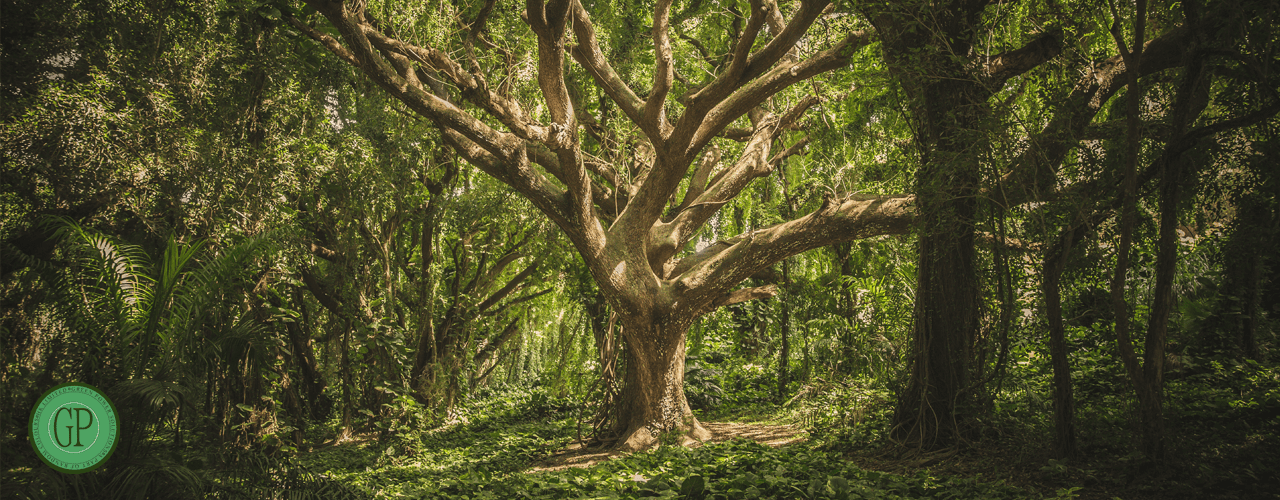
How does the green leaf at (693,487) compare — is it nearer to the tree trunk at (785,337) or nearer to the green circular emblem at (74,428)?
the green circular emblem at (74,428)

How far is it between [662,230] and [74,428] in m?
5.74

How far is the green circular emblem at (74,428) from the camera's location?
2666mm

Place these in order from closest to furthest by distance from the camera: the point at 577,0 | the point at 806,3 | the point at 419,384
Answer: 1. the point at 806,3
2. the point at 577,0
3. the point at 419,384

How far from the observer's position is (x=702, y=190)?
331 inches

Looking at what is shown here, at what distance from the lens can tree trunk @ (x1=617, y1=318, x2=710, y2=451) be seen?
6668 millimetres

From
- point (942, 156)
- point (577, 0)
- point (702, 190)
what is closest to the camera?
point (942, 156)

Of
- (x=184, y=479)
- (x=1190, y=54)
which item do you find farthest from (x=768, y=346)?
(x=184, y=479)

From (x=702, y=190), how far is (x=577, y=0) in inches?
126

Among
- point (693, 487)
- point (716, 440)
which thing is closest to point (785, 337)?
point (716, 440)

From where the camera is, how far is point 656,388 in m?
6.85

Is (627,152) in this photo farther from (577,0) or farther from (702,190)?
(577,0)

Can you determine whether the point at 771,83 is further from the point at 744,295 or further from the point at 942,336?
the point at 744,295

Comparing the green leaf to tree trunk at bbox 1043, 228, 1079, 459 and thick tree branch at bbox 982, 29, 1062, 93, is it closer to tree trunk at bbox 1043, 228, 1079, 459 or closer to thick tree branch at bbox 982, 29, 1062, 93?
tree trunk at bbox 1043, 228, 1079, 459

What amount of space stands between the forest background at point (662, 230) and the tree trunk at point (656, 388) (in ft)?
0.14
